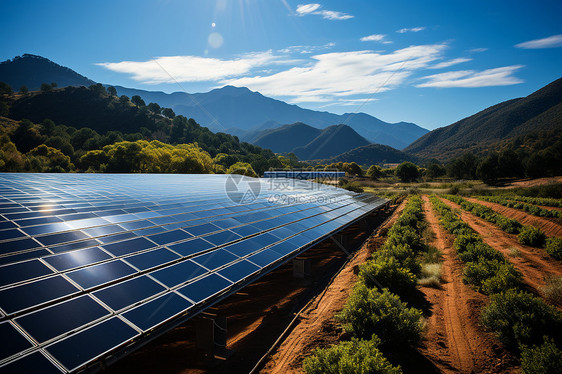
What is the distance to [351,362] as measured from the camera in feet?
21.0

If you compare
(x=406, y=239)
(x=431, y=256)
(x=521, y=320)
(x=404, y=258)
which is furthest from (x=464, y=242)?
(x=521, y=320)

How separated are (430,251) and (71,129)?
136811 millimetres

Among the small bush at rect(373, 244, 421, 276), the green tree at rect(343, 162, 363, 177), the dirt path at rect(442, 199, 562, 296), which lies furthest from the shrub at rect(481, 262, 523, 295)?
the green tree at rect(343, 162, 363, 177)

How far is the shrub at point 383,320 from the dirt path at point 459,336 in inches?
35.0

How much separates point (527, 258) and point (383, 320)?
54.7 feet

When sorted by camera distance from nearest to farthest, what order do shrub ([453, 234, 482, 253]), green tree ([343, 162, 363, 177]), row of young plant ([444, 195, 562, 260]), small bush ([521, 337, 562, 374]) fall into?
small bush ([521, 337, 562, 374]), row of young plant ([444, 195, 562, 260]), shrub ([453, 234, 482, 253]), green tree ([343, 162, 363, 177])

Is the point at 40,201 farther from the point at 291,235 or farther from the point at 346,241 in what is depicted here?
the point at 346,241

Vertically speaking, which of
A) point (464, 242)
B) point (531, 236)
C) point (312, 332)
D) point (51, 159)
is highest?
point (51, 159)

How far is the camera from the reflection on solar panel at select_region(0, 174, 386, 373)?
551 cm

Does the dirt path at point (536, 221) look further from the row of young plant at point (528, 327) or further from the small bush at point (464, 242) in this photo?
the row of young plant at point (528, 327)

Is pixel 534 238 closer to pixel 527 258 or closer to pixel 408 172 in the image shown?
pixel 527 258

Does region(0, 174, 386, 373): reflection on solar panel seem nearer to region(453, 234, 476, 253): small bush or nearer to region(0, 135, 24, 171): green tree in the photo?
region(453, 234, 476, 253): small bush

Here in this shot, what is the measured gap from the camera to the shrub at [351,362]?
253 inches

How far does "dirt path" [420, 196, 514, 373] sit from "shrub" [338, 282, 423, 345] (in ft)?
2.92
